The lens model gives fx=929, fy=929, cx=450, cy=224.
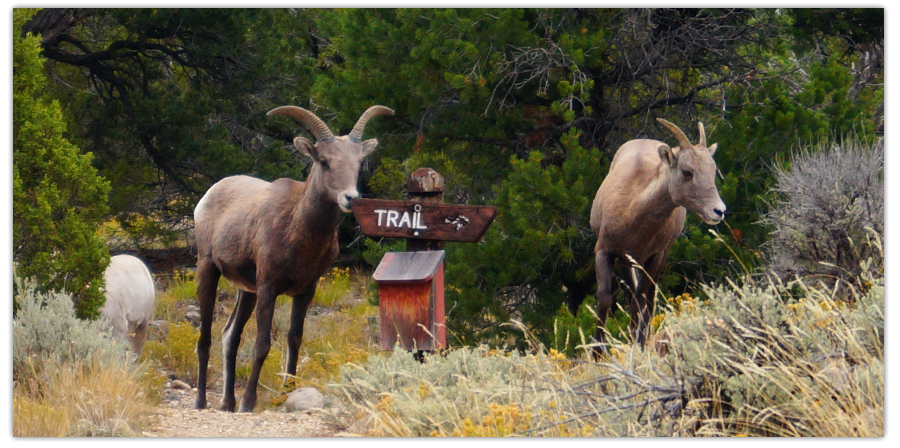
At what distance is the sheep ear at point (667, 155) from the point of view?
254 inches

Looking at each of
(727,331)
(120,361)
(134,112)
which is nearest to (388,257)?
(120,361)

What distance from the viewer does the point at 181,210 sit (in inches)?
469

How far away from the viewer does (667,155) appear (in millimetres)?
6539

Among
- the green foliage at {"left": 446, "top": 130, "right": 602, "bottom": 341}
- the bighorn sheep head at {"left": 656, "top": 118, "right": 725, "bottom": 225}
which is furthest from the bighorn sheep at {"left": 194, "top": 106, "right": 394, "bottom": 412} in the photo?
the bighorn sheep head at {"left": 656, "top": 118, "right": 725, "bottom": 225}

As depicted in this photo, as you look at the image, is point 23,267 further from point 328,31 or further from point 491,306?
point 328,31

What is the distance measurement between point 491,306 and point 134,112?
16.3 feet

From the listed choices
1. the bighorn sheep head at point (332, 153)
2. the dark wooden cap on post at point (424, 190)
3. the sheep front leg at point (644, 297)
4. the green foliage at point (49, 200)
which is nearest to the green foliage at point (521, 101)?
the sheep front leg at point (644, 297)

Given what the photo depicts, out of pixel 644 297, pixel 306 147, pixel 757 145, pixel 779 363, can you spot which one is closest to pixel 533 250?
pixel 644 297

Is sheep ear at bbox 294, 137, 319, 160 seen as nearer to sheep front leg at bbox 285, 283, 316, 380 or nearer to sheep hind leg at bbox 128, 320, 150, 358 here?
sheep front leg at bbox 285, 283, 316, 380

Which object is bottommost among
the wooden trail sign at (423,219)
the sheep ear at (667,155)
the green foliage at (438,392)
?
the green foliage at (438,392)

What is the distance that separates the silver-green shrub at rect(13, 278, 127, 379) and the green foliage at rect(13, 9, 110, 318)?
234 millimetres

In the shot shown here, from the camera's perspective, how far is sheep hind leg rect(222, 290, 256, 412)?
7262mm

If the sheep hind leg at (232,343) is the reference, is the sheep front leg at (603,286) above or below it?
above

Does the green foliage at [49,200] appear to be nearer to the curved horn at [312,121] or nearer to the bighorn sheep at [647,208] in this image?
the curved horn at [312,121]
